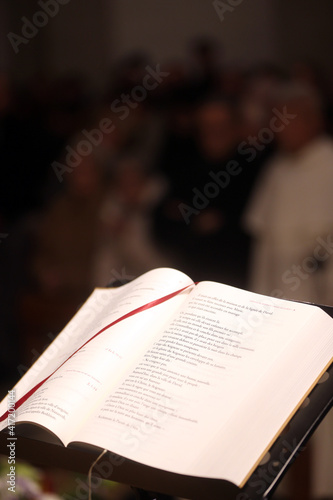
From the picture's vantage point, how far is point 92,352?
0.78 metres

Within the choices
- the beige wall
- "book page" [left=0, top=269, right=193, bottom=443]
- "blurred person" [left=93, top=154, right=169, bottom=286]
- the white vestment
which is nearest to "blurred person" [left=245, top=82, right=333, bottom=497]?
the white vestment

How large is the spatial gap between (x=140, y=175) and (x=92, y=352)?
2.22 m

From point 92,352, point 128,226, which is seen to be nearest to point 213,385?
point 92,352

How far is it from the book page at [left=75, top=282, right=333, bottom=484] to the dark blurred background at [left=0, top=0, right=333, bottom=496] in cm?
169

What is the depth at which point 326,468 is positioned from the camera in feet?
6.93

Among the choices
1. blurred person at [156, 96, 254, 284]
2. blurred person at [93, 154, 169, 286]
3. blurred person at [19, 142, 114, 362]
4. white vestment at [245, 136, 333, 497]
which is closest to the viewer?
white vestment at [245, 136, 333, 497]

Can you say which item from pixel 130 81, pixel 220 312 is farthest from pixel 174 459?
pixel 130 81

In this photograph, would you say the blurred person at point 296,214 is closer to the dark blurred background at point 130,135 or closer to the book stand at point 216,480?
the dark blurred background at point 130,135

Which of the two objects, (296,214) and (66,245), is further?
(66,245)

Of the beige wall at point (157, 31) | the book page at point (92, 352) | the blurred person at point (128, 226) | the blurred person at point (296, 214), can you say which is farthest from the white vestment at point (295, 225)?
the book page at point (92, 352)

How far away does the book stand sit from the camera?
1.98ft

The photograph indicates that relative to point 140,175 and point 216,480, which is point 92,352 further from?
point 140,175

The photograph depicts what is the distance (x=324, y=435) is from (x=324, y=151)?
3.11ft

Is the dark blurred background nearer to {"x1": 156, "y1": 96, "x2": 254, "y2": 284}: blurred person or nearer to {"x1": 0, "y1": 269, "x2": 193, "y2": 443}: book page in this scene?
{"x1": 156, "y1": 96, "x2": 254, "y2": 284}: blurred person
